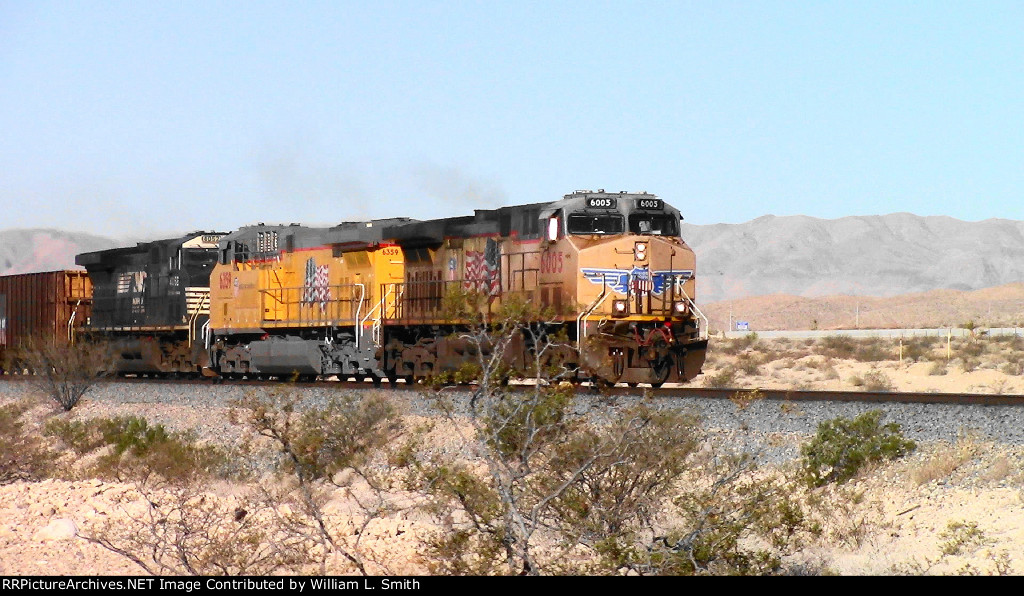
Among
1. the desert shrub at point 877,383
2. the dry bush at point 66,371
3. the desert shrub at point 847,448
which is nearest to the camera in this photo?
the desert shrub at point 847,448

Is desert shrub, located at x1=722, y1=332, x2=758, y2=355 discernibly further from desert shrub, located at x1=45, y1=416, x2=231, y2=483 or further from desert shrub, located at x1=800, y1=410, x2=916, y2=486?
desert shrub, located at x1=800, y1=410, x2=916, y2=486

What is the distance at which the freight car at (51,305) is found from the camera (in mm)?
32312

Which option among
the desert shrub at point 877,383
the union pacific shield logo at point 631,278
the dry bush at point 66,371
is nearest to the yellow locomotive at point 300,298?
the dry bush at point 66,371

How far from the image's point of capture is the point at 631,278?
1883 cm

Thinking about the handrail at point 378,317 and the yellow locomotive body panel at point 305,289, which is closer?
the handrail at point 378,317

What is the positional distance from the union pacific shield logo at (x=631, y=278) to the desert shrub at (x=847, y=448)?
582 cm

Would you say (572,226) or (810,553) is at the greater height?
(572,226)

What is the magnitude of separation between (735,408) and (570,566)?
7.38 metres

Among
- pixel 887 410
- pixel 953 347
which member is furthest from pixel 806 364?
pixel 887 410

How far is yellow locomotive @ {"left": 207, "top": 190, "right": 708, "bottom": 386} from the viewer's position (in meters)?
18.6

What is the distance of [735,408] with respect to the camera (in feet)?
52.0

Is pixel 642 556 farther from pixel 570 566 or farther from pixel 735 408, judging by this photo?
pixel 735 408

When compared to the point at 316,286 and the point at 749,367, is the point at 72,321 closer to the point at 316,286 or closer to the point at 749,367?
the point at 316,286

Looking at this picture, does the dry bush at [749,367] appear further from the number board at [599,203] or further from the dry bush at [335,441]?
the dry bush at [335,441]
